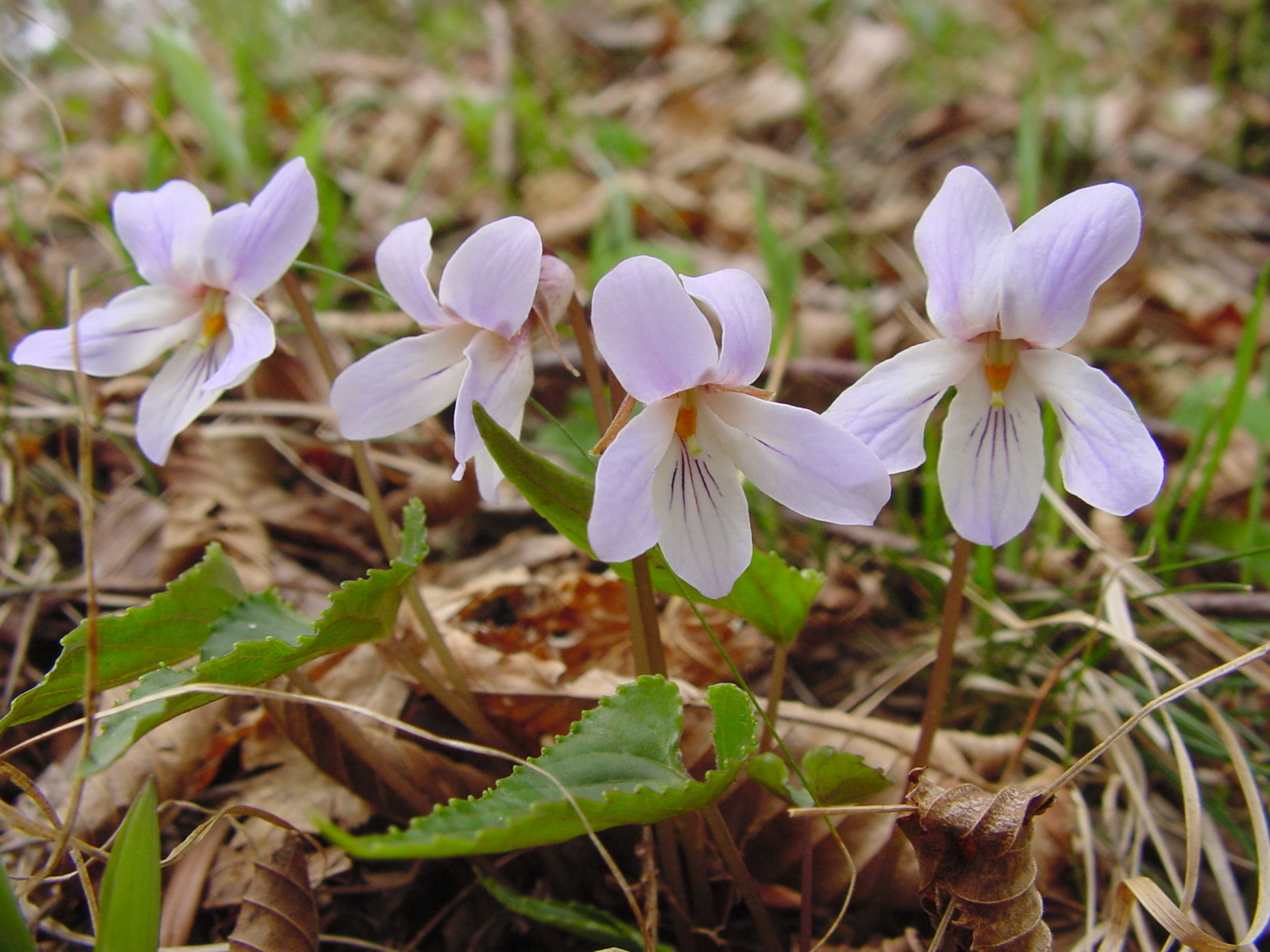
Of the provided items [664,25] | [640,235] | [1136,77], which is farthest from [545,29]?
[1136,77]

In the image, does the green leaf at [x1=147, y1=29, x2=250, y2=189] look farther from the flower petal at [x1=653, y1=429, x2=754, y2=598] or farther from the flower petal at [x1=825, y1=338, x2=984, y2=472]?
the flower petal at [x1=825, y1=338, x2=984, y2=472]

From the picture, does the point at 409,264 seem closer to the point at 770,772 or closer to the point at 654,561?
the point at 654,561

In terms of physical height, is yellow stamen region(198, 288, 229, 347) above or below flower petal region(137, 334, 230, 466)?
above

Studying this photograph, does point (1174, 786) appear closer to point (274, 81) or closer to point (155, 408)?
point (155, 408)

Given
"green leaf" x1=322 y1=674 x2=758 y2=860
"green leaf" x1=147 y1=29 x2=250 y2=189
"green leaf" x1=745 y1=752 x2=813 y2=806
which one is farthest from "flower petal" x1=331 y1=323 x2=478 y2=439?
"green leaf" x1=147 y1=29 x2=250 y2=189

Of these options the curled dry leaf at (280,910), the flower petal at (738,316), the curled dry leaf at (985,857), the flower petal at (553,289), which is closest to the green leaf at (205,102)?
the flower petal at (553,289)

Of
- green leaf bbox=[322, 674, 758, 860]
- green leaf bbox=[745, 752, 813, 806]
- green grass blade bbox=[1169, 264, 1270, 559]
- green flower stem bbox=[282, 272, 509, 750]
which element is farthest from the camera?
green grass blade bbox=[1169, 264, 1270, 559]
